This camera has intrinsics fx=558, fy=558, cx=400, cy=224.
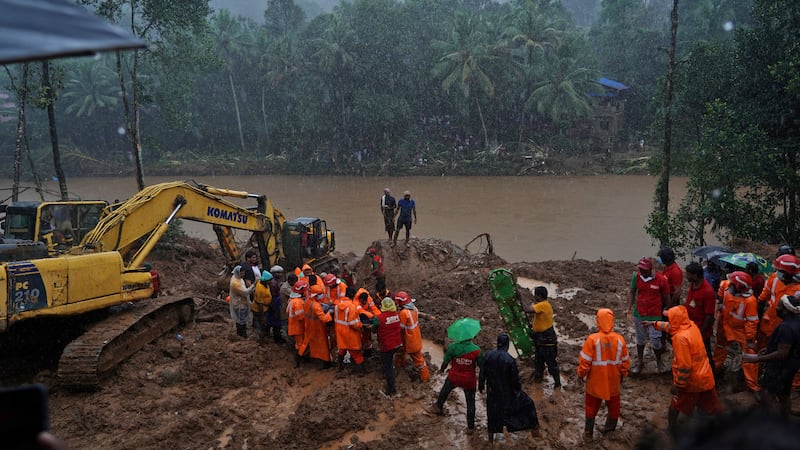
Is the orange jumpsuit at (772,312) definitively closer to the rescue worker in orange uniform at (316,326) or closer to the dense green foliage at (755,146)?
the rescue worker in orange uniform at (316,326)

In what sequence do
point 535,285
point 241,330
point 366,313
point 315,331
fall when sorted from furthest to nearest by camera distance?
point 535,285, point 241,330, point 315,331, point 366,313

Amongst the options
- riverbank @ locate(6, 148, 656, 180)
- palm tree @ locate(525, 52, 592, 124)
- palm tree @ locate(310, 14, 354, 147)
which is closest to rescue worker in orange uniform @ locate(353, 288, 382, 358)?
riverbank @ locate(6, 148, 656, 180)

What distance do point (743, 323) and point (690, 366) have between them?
182cm

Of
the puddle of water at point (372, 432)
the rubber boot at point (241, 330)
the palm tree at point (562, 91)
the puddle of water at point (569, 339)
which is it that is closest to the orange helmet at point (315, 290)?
the rubber boot at point (241, 330)

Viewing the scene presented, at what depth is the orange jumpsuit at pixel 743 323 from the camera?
21.9 ft

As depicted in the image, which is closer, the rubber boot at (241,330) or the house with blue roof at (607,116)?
the rubber boot at (241,330)

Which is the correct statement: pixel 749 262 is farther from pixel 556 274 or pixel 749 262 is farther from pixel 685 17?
pixel 685 17

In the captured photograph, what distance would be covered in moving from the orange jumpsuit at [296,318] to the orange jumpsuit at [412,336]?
1705mm

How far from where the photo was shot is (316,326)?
8.85 metres

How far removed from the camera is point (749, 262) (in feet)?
25.9

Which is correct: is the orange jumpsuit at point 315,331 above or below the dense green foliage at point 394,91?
below

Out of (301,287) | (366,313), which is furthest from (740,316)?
(301,287)

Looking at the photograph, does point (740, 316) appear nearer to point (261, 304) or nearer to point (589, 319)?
point (589, 319)

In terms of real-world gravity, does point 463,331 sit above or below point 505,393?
above
